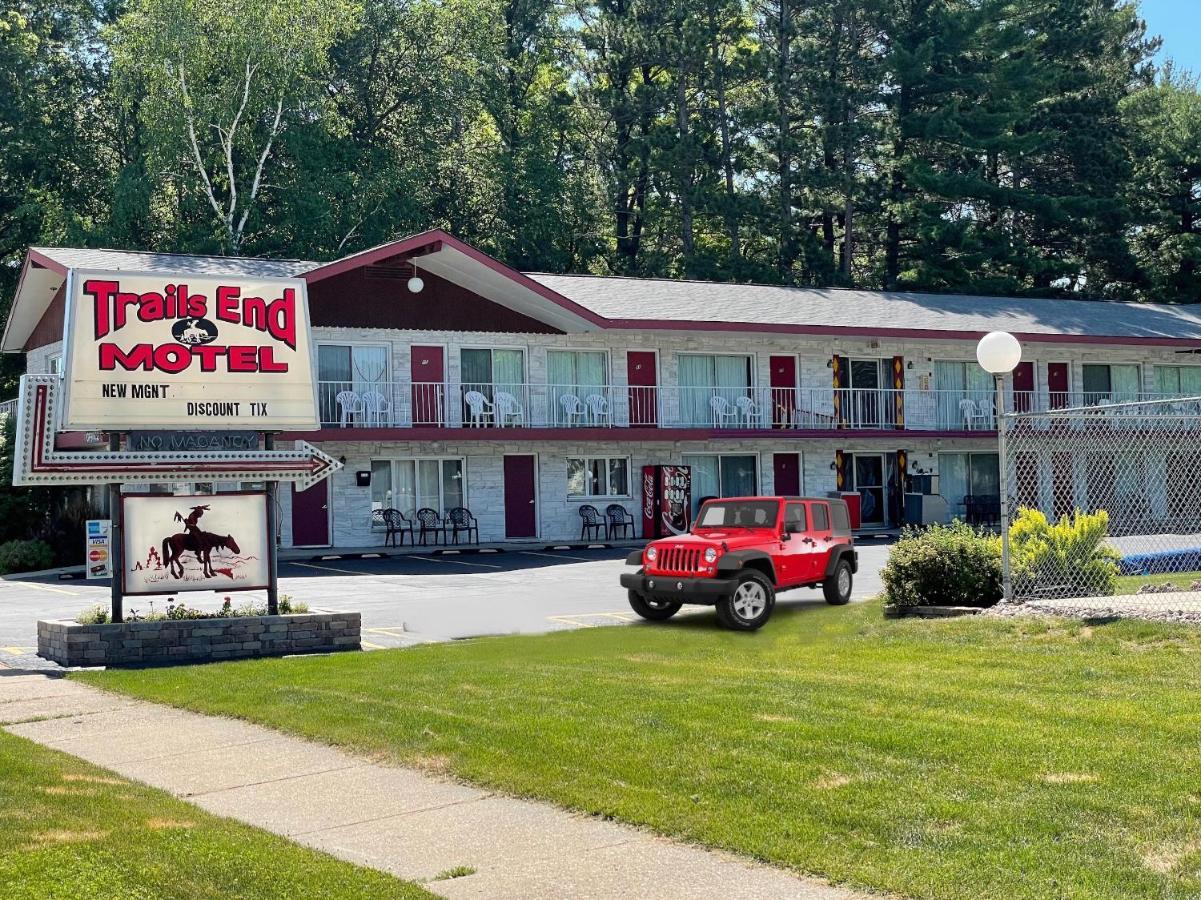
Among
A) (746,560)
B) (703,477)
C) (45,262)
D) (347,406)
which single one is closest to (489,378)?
(347,406)

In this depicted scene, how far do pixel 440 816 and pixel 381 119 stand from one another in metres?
45.4

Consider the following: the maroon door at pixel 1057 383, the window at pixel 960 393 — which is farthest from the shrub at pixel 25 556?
the maroon door at pixel 1057 383

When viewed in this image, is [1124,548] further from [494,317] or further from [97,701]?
[97,701]

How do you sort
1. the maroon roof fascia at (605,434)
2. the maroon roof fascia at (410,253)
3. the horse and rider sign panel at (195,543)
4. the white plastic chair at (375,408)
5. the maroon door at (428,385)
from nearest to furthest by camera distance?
the horse and rider sign panel at (195,543) → the maroon roof fascia at (605,434) → the maroon roof fascia at (410,253) → the white plastic chair at (375,408) → the maroon door at (428,385)

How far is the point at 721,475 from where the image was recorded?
3331 cm

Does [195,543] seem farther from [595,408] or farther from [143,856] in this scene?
[595,408]

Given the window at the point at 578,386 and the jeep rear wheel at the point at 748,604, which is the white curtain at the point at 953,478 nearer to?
the window at the point at 578,386

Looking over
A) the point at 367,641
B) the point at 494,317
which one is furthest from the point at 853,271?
the point at 367,641

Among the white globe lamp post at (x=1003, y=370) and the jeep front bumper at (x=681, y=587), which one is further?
the jeep front bumper at (x=681, y=587)

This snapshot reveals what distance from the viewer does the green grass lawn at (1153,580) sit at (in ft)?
49.4

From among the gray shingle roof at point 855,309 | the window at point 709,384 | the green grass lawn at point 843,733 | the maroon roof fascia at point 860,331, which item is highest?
the gray shingle roof at point 855,309

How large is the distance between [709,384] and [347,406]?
923 centimetres

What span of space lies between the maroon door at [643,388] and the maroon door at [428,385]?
15.0 feet

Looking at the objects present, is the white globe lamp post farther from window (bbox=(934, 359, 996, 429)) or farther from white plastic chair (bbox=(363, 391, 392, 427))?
window (bbox=(934, 359, 996, 429))
